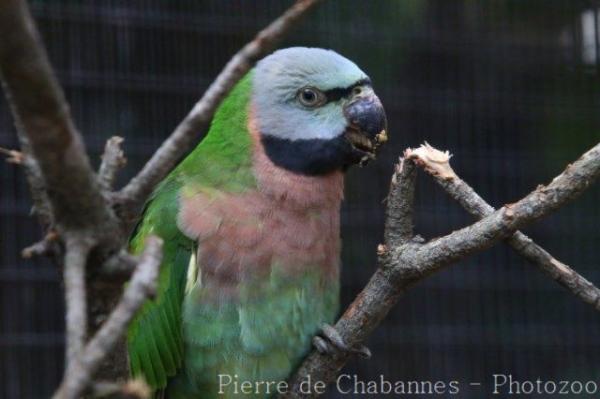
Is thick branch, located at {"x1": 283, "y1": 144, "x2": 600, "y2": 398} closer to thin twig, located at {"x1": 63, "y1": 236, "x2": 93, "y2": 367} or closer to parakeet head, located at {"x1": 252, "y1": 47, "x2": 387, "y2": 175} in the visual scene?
parakeet head, located at {"x1": 252, "y1": 47, "x2": 387, "y2": 175}

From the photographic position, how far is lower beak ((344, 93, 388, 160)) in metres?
1.18

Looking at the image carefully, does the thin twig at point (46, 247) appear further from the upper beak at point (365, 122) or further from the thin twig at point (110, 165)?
the upper beak at point (365, 122)

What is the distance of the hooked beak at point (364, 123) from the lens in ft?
3.88

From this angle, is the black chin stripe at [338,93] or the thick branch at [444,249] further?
the black chin stripe at [338,93]

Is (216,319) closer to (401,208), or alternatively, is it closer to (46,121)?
(401,208)

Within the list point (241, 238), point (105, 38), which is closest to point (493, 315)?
point (105, 38)

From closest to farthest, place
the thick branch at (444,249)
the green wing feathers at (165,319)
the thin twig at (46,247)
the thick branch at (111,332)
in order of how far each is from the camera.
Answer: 1. the thick branch at (111,332)
2. the thin twig at (46,247)
3. the thick branch at (444,249)
4. the green wing feathers at (165,319)

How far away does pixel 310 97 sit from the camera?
3.92 feet

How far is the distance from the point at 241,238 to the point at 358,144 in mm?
193

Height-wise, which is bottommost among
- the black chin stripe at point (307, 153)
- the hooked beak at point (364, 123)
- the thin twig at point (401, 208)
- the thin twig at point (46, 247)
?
the thin twig at point (46, 247)

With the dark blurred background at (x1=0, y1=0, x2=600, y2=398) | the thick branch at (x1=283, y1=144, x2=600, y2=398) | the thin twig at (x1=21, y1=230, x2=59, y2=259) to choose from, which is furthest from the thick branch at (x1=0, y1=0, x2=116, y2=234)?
the dark blurred background at (x1=0, y1=0, x2=600, y2=398)

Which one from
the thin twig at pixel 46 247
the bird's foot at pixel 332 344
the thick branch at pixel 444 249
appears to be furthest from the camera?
the bird's foot at pixel 332 344

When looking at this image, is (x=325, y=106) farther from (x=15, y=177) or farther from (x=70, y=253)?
(x=15, y=177)

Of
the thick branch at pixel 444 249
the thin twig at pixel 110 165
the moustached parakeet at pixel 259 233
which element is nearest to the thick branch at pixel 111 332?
the thin twig at pixel 110 165
